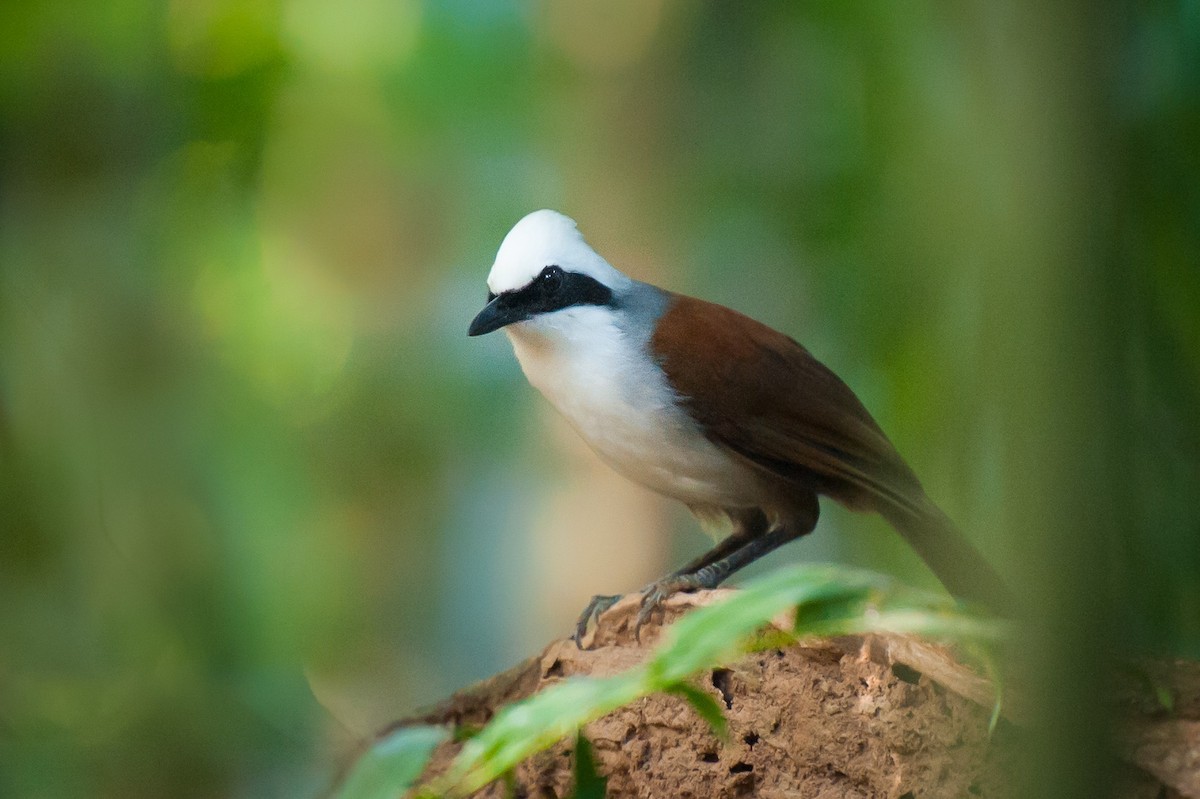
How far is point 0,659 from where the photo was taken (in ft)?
13.9

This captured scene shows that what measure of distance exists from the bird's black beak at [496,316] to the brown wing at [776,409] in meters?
0.34

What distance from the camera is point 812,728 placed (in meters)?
2.04

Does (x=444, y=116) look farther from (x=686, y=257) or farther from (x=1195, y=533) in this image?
(x=1195, y=533)

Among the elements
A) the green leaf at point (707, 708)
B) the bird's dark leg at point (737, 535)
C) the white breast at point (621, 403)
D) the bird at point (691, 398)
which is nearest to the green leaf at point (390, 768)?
the green leaf at point (707, 708)

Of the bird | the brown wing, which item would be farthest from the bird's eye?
the brown wing

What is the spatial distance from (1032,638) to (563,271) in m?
2.19

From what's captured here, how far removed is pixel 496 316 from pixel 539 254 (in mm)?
199

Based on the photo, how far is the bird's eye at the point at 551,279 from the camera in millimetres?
2807

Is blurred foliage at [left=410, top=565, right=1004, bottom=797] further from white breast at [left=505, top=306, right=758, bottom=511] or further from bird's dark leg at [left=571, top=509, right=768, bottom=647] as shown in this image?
bird's dark leg at [left=571, top=509, right=768, bottom=647]

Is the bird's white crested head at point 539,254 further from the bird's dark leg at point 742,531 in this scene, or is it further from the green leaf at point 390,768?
the green leaf at point 390,768

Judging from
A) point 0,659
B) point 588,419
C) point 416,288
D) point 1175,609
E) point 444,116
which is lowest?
point 1175,609

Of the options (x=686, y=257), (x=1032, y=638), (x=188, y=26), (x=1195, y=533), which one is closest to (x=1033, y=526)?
(x=1032, y=638)

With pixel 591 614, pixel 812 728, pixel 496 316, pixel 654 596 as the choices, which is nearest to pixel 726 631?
pixel 812 728

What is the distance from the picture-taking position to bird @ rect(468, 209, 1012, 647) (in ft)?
9.01
